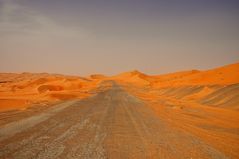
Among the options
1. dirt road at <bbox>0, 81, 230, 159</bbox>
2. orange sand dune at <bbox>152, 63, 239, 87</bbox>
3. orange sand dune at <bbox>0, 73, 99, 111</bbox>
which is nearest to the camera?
dirt road at <bbox>0, 81, 230, 159</bbox>

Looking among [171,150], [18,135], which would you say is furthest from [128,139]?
[18,135]

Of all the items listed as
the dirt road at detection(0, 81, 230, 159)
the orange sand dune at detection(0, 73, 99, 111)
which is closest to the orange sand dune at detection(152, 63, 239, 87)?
the orange sand dune at detection(0, 73, 99, 111)

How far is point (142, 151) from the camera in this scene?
10.1 m

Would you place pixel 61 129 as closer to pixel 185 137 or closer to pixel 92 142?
pixel 92 142

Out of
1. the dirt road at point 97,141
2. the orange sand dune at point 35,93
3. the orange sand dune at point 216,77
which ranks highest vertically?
the orange sand dune at point 216,77

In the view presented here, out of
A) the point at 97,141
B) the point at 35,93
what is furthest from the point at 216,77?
the point at 97,141

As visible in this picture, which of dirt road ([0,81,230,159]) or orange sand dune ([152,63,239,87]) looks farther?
orange sand dune ([152,63,239,87])

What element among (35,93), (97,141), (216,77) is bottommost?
(97,141)

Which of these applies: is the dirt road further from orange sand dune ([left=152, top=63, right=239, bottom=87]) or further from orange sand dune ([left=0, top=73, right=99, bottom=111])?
orange sand dune ([left=152, top=63, right=239, bottom=87])

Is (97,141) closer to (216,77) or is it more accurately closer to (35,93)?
(35,93)

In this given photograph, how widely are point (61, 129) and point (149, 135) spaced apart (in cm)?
440

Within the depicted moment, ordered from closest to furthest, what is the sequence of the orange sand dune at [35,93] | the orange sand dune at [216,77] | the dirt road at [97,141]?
the dirt road at [97,141]
the orange sand dune at [35,93]
the orange sand dune at [216,77]

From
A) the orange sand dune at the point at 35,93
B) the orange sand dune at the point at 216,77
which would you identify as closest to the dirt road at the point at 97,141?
the orange sand dune at the point at 35,93

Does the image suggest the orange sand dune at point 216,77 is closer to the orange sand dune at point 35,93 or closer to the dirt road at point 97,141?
the orange sand dune at point 35,93
